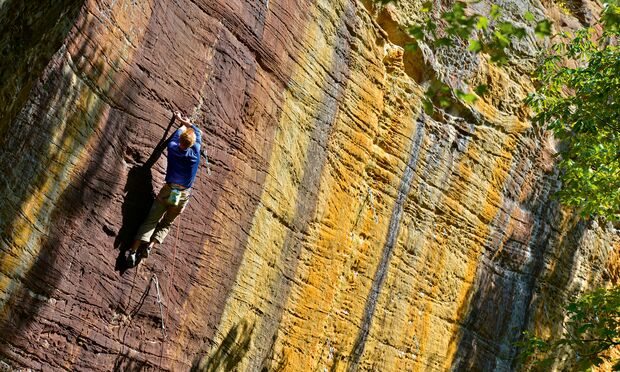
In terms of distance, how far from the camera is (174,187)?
8242 mm

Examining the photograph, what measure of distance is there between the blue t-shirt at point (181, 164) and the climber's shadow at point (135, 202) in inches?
12.8

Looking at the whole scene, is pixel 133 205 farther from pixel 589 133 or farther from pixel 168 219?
pixel 589 133

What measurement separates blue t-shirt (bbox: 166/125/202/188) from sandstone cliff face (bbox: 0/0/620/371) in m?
0.37

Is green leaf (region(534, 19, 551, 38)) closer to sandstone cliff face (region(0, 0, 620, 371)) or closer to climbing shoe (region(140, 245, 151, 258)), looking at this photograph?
sandstone cliff face (region(0, 0, 620, 371))

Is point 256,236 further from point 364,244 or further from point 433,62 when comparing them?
point 433,62

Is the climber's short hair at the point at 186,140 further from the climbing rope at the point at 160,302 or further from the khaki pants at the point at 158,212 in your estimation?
the climbing rope at the point at 160,302

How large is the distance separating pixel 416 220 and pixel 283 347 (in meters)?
3.63

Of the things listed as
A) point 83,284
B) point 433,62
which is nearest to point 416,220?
point 433,62

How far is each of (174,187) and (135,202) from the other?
51cm

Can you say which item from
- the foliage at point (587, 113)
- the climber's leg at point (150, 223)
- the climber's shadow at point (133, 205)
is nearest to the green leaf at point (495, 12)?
the climber's leg at point (150, 223)

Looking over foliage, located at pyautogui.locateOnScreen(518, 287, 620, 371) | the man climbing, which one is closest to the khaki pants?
the man climbing

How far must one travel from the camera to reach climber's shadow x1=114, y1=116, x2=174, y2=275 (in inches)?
323

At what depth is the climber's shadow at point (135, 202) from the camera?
26.9ft

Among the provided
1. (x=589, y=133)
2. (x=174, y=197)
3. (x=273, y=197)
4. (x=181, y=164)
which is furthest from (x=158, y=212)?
(x=589, y=133)
